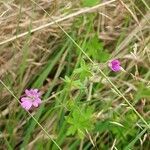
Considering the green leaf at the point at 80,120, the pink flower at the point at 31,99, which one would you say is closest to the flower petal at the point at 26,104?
the pink flower at the point at 31,99

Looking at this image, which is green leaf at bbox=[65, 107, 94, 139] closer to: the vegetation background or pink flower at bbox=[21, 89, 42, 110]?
the vegetation background

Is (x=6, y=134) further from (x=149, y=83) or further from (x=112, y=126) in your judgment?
(x=149, y=83)

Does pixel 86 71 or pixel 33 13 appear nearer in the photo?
pixel 86 71

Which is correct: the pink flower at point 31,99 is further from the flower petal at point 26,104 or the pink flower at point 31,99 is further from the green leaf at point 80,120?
the green leaf at point 80,120

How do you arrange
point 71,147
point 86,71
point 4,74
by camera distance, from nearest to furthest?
point 86,71 → point 71,147 → point 4,74

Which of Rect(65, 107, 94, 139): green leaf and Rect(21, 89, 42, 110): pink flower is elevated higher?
Rect(21, 89, 42, 110): pink flower

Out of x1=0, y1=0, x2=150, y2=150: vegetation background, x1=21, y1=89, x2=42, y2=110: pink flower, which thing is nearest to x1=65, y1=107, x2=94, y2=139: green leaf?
x1=0, y1=0, x2=150, y2=150: vegetation background

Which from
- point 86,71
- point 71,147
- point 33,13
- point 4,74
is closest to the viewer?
point 86,71

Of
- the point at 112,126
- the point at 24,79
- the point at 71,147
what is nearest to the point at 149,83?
the point at 112,126
